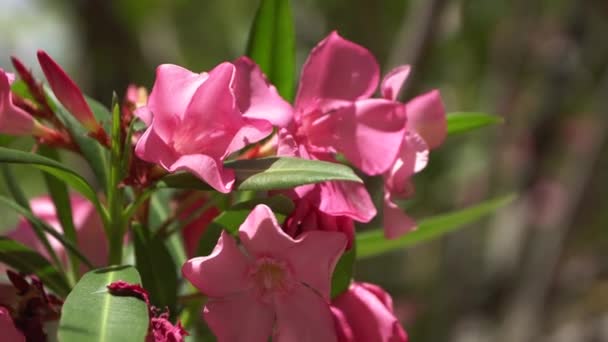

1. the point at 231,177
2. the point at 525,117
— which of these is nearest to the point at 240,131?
the point at 231,177

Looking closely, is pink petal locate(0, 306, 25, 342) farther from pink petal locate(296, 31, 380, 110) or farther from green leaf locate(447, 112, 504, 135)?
green leaf locate(447, 112, 504, 135)

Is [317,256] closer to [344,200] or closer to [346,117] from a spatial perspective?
[344,200]

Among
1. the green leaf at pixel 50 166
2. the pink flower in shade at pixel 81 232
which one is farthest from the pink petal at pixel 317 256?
Answer: the pink flower in shade at pixel 81 232

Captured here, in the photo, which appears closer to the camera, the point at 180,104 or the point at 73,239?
the point at 180,104

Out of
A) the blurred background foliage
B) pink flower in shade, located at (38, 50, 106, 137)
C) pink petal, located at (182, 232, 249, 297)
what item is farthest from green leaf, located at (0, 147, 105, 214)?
the blurred background foliage

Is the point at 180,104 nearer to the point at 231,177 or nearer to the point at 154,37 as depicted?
the point at 231,177

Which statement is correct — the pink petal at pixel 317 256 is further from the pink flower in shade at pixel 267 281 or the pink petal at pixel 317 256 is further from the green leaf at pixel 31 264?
the green leaf at pixel 31 264
